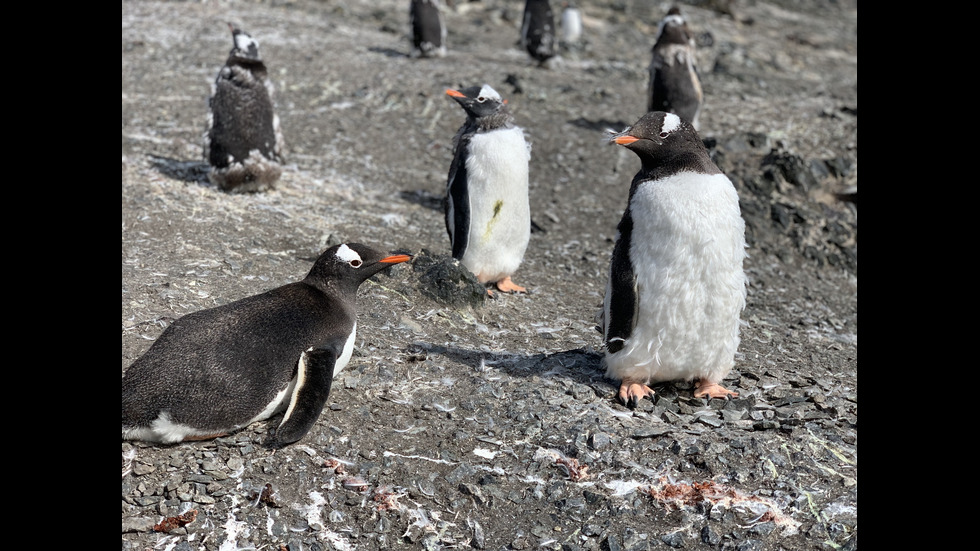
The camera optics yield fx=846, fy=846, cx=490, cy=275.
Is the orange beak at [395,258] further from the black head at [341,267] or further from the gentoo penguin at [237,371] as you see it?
the gentoo penguin at [237,371]

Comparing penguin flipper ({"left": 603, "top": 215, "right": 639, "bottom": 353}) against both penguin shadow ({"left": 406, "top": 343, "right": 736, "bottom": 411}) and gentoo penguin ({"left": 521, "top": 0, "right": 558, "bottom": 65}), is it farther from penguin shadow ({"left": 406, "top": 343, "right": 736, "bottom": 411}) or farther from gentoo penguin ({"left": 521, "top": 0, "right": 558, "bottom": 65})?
gentoo penguin ({"left": 521, "top": 0, "right": 558, "bottom": 65})

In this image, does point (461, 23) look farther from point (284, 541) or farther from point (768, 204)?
point (284, 541)

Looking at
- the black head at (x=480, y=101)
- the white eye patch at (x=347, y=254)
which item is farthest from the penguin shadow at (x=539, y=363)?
the black head at (x=480, y=101)

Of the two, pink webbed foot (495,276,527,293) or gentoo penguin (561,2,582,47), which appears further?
gentoo penguin (561,2,582,47)

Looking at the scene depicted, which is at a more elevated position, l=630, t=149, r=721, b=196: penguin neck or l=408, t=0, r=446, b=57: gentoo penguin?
l=630, t=149, r=721, b=196: penguin neck

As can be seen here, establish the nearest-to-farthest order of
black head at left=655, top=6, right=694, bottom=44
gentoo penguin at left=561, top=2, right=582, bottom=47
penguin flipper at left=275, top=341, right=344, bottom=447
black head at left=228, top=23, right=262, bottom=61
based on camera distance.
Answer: penguin flipper at left=275, top=341, right=344, bottom=447 < black head at left=228, top=23, right=262, bottom=61 < black head at left=655, top=6, right=694, bottom=44 < gentoo penguin at left=561, top=2, right=582, bottom=47

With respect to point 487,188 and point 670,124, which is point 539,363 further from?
point 487,188

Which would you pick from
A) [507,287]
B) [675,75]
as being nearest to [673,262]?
[507,287]

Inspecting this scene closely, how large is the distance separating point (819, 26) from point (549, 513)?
18.7 meters

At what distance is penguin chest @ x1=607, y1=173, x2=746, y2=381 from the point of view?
3930 mm

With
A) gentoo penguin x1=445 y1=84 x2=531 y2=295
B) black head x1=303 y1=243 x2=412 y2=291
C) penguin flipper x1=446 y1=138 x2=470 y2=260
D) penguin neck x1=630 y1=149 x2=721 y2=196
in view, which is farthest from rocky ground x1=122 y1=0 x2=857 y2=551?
penguin neck x1=630 y1=149 x2=721 y2=196

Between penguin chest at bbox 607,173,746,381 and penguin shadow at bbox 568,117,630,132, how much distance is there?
6429 millimetres

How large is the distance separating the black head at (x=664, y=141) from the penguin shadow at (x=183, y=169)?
475 cm

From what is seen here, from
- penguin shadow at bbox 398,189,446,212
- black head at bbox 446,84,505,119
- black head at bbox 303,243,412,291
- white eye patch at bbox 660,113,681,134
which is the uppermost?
white eye patch at bbox 660,113,681,134
